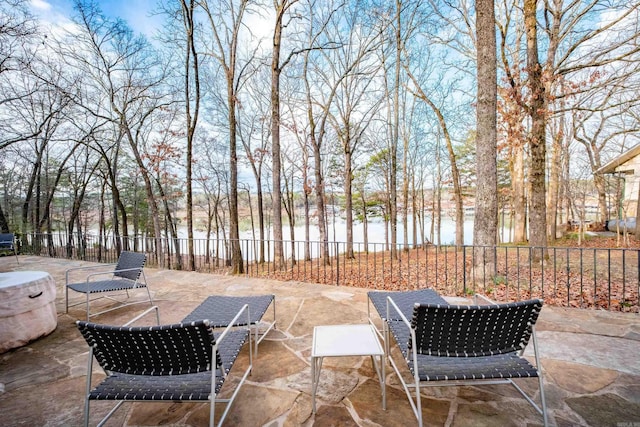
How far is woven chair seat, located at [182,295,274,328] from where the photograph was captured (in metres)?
2.57

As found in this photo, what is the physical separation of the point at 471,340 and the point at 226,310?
88.4 inches

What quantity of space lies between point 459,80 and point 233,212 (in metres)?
9.90

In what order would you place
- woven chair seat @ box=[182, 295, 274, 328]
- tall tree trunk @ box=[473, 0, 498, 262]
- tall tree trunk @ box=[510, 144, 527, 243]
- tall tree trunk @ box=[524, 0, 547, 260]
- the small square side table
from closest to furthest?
the small square side table → woven chair seat @ box=[182, 295, 274, 328] → tall tree trunk @ box=[473, 0, 498, 262] → tall tree trunk @ box=[524, 0, 547, 260] → tall tree trunk @ box=[510, 144, 527, 243]

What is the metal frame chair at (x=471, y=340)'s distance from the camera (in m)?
1.60

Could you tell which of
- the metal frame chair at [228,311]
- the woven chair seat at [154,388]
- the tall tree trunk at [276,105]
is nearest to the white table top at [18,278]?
the metal frame chair at [228,311]

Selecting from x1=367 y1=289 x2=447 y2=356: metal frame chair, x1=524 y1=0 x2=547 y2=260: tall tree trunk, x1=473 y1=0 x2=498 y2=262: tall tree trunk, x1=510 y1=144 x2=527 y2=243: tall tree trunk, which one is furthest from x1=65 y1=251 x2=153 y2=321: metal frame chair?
x1=510 y1=144 x2=527 y2=243: tall tree trunk

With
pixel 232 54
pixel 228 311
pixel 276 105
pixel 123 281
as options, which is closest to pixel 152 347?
pixel 228 311

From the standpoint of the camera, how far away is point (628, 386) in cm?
205

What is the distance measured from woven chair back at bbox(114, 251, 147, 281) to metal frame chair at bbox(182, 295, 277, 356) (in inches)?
60.9

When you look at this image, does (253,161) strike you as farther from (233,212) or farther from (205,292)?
(205,292)

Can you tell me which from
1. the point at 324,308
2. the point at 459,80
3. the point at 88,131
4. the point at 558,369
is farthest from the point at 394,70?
the point at 88,131

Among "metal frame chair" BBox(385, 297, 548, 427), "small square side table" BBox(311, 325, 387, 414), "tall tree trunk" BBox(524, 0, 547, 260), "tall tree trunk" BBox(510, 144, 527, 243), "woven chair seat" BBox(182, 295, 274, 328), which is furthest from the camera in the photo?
"tall tree trunk" BBox(510, 144, 527, 243)

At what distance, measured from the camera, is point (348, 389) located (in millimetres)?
2104

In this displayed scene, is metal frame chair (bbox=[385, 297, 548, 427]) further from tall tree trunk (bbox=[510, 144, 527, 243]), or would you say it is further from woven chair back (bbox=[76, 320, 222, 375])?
tall tree trunk (bbox=[510, 144, 527, 243])
